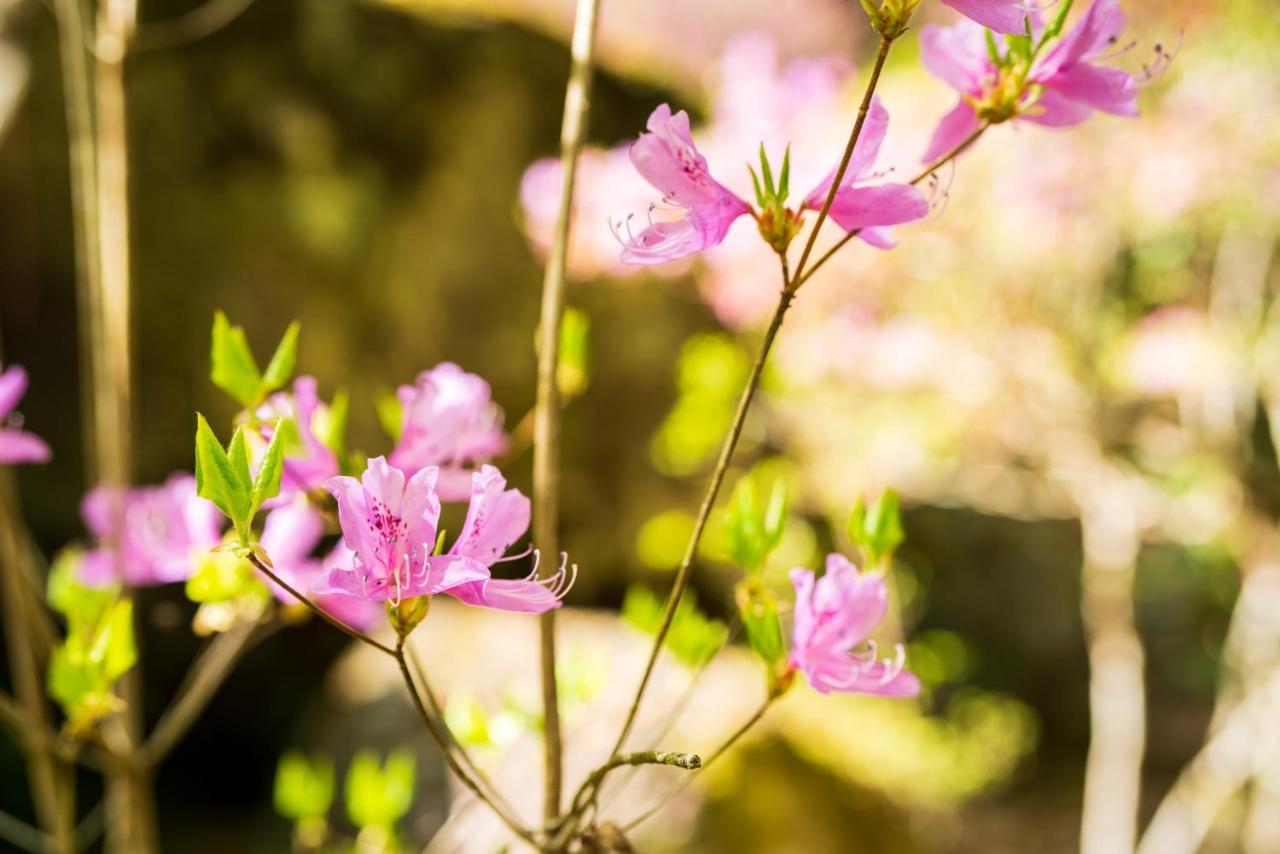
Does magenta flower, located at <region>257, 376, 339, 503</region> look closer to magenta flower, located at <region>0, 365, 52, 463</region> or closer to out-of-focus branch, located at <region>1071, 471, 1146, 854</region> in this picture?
magenta flower, located at <region>0, 365, 52, 463</region>

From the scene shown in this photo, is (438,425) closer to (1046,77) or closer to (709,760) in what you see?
(709,760)

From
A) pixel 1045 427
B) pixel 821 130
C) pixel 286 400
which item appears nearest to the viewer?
pixel 286 400

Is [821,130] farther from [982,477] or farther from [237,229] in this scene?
[982,477]

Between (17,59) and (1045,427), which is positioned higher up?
(17,59)

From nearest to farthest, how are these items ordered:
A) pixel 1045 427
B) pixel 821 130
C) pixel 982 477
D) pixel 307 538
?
pixel 307 538 < pixel 821 130 < pixel 1045 427 < pixel 982 477

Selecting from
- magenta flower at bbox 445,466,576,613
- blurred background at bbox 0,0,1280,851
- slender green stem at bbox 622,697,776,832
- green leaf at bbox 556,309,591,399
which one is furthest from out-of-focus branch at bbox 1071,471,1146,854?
magenta flower at bbox 445,466,576,613

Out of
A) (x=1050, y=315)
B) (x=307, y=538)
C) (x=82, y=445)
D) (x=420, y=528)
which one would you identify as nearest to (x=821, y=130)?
(x=1050, y=315)
